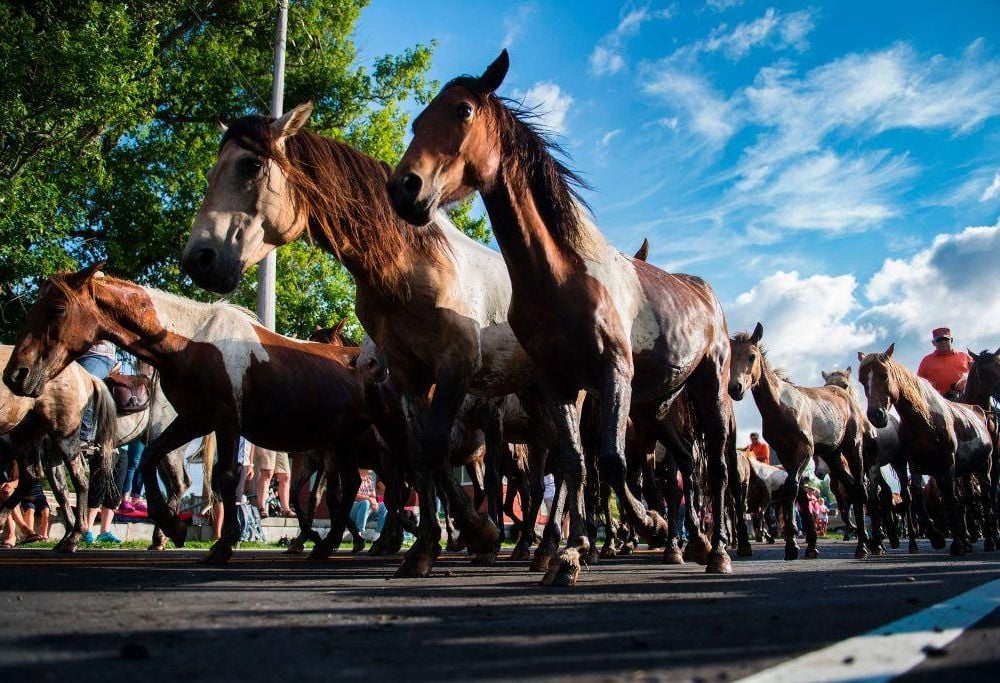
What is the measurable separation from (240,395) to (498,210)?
336 centimetres

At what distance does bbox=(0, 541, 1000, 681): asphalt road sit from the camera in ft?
7.21

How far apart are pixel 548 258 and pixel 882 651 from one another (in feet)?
11.5

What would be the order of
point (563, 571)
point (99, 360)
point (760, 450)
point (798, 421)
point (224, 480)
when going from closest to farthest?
point (563, 571), point (224, 480), point (798, 421), point (99, 360), point (760, 450)

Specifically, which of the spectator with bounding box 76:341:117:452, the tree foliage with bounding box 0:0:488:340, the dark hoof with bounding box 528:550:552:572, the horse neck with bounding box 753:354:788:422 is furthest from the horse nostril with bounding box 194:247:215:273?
the tree foliage with bounding box 0:0:488:340

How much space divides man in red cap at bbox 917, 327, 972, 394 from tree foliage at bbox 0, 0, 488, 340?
1185 centimetres

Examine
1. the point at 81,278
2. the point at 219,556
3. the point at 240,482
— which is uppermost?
the point at 81,278

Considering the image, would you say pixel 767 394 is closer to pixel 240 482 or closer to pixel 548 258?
pixel 548 258

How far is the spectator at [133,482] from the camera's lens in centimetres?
1386

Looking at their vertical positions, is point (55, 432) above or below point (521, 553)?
above

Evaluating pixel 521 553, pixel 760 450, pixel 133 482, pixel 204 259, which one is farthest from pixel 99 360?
pixel 760 450

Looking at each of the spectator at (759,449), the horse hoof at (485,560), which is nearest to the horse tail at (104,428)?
the horse hoof at (485,560)

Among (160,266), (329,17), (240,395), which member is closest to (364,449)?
(240,395)

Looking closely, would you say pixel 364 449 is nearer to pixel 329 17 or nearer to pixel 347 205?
pixel 347 205

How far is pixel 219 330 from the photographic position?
8.05 metres
